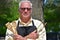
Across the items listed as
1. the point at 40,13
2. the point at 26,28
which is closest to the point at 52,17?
the point at 40,13

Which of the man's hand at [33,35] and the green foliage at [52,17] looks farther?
the green foliage at [52,17]

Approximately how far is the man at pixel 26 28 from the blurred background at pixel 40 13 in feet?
3.85

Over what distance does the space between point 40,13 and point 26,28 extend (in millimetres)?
2021

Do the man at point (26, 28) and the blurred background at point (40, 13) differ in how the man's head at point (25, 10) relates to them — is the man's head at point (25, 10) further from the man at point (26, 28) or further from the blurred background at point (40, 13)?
the blurred background at point (40, 13)

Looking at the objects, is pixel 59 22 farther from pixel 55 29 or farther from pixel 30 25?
pixel 30 25

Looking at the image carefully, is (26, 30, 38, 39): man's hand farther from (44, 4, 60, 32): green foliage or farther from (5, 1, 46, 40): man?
(44, 4, 60, 32): green foliage

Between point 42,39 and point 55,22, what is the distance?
52.8 ft

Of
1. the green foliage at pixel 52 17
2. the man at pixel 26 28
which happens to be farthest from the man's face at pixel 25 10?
the green foliage at pixel 52 17

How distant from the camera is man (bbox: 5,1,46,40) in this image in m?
4.13

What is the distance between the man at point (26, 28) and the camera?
13.6ft

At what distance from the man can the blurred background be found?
1.17 meters

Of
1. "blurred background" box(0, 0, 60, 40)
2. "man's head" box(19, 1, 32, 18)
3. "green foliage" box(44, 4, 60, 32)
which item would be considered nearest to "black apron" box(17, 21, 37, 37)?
"man's head" box(19, 1, 32, 18)

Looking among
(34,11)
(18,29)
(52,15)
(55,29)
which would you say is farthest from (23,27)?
(55,29)

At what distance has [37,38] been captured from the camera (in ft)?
13.6
